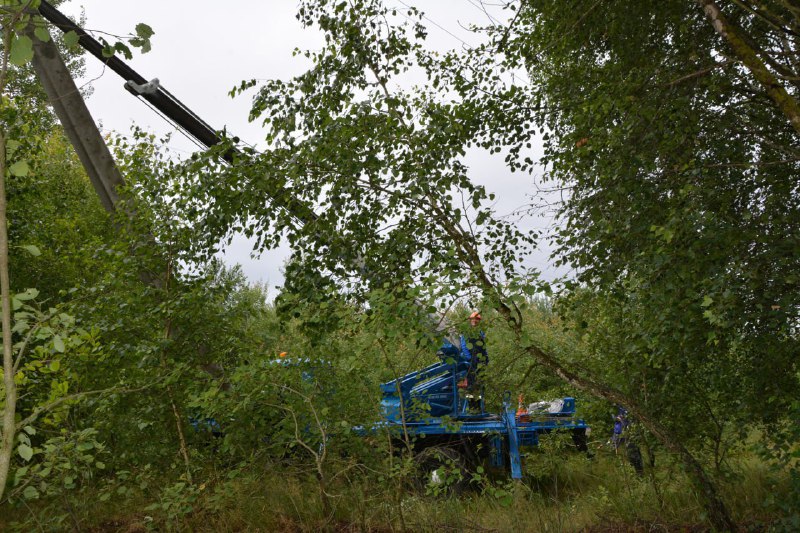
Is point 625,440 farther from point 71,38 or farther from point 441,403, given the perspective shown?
point 71,38

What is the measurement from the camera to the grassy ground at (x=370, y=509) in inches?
203

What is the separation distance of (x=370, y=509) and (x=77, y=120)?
562 centimetres

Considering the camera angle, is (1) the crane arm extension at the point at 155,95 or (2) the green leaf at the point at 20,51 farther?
(1) the crane arm extension at the point at 155,95

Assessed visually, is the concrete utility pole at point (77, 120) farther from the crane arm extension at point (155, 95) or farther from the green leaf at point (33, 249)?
the green leaf at point (33, 249)

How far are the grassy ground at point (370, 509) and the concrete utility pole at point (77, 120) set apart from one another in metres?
3.52

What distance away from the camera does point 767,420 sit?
5.11m

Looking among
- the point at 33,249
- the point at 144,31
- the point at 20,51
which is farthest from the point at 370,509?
the point at 20,51

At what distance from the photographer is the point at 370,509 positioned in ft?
17.8

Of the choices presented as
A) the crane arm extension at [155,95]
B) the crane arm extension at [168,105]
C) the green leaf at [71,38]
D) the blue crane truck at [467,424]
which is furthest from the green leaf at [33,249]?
the blue crane truck at [467,424]

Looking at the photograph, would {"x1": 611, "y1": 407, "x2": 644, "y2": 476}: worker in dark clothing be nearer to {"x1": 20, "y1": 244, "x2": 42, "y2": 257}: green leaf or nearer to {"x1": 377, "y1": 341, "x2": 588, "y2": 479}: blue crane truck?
{"x1": 377, "y1": 341, "x2": 588, "y2": 479}: blue crane truck

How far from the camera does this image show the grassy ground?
5.15 meters

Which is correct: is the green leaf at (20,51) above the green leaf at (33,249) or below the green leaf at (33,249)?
above

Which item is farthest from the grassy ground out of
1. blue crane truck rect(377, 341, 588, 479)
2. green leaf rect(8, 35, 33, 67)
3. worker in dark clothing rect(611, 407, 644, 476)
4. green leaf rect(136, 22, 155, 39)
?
green leaf rect(8, 35, 33, 67)

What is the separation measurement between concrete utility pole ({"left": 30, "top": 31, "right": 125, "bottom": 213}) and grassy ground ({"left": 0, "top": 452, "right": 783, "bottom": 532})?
3.52m
